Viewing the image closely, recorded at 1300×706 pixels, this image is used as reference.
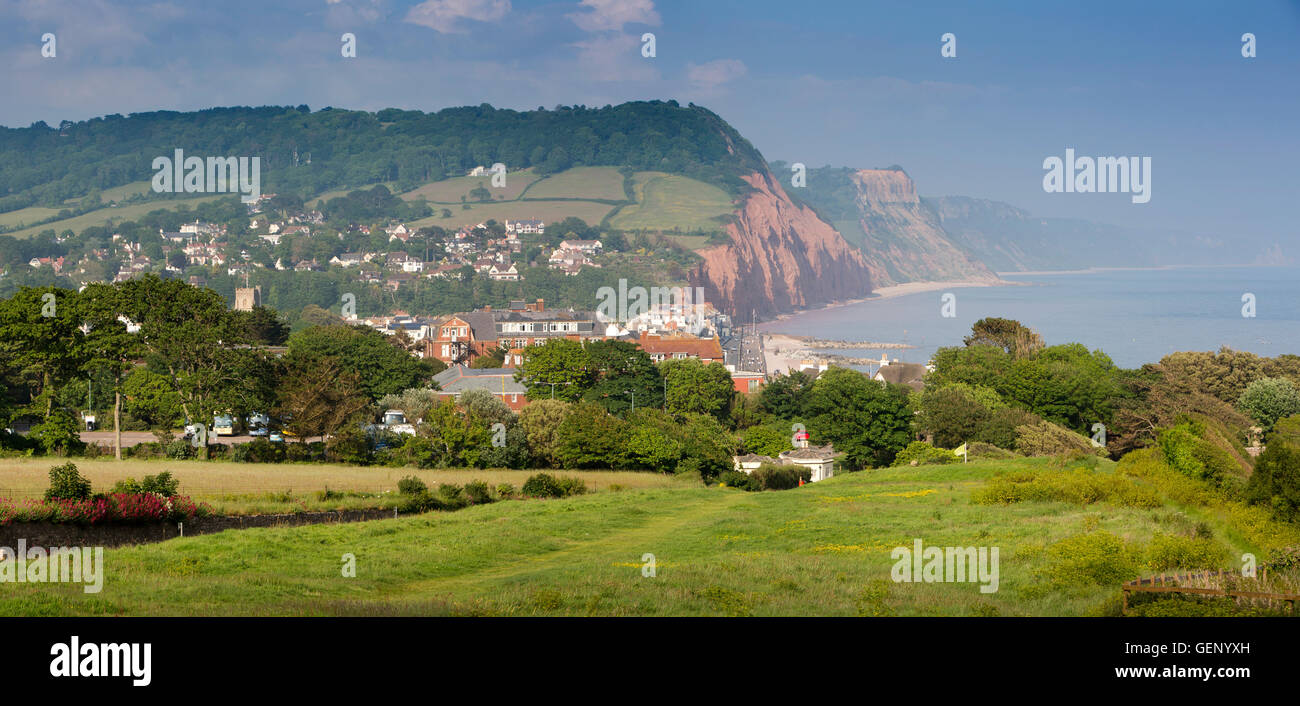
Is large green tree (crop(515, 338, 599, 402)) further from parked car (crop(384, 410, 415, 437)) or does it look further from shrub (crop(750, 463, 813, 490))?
shrub (crop(750, 463, 813, 490))

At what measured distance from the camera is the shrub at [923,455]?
6038 cm

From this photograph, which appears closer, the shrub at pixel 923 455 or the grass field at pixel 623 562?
the grass field at pixel 623 562

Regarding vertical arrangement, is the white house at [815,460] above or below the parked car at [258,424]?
below

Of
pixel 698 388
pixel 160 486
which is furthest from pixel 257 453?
pixel 698 388

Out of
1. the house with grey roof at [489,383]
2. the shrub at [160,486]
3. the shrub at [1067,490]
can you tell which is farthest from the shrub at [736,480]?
the shrub at [160,486]

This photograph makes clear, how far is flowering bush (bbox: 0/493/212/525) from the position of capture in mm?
29250

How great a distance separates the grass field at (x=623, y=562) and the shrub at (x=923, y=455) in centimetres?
1770

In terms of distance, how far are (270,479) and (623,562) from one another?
25668 mm

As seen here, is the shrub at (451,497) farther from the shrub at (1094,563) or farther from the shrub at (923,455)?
the shrub at (923,455)

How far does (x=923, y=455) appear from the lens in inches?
2426

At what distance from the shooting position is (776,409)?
8244 centimetres
